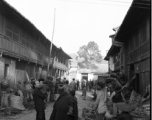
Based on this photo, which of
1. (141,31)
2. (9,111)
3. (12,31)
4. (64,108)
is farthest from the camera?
(12,31)

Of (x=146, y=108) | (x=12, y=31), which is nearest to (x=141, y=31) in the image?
(x=146, y=108)

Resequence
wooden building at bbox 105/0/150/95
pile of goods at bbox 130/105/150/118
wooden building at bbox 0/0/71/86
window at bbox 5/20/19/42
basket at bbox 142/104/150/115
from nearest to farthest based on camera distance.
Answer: pile of goods at bbox 130/105/150/118 → basket at bbox 142/104/150/115 → wooden building at bbox 105/0/150/95 → wooden building at bbox 0/0/71/86 → window at bbox 5/20/19/42

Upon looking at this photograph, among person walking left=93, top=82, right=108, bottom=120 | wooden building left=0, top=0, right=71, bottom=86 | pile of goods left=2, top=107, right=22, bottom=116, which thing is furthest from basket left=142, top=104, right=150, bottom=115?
wooden building left=0, top=0, right=71, bottom=86

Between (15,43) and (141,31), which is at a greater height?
(141,31)

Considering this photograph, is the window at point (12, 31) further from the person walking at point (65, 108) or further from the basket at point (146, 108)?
the person walking at point (65, 108)

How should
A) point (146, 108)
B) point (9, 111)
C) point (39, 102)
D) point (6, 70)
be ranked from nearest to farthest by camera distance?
point (39, 102)
point (146, 108)
point (9, 111)
point (6, 70)

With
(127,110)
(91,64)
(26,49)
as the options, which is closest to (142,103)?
(127,110)

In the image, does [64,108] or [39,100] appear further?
[39,100]

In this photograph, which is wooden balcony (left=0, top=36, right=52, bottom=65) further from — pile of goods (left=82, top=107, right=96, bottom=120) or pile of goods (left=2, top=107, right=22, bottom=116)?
pile of goods (left=82, top=107, right=96, bottom=120)

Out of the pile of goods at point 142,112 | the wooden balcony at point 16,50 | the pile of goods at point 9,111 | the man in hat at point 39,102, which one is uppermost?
the wooden balcony at point 16,50

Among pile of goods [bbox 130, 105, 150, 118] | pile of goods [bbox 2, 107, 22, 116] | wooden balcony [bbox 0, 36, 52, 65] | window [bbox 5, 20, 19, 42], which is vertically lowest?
pile of goods [bbox 2, 107, 22, 116]

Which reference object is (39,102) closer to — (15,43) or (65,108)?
(65,108)

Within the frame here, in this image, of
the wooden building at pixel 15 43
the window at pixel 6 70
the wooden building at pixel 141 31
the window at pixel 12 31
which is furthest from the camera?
the window at pixel 6 70

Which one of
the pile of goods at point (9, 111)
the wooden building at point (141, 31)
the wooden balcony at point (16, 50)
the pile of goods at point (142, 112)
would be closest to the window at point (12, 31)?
the wooden balcony at point (16, 50)
